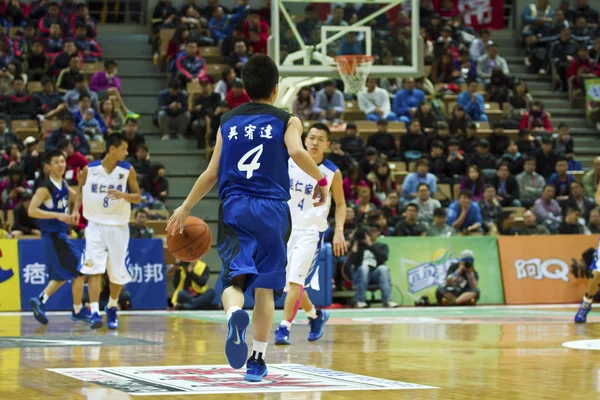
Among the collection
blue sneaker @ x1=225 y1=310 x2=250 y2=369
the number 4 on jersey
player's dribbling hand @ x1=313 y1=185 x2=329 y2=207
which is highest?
the number 4 on jersey

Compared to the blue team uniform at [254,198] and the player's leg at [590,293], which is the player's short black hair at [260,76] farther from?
the player's leg at [590,293]

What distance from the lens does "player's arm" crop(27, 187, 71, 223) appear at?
12336 millimetres

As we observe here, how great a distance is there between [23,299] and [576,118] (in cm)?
1456

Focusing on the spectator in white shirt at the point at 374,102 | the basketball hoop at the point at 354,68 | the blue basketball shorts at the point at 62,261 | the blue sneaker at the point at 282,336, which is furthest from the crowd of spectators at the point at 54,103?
the blue sneaker at the point at 282,336

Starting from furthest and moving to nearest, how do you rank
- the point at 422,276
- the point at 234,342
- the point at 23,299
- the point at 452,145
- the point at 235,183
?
1. the point at 452,145
2. the point at 422,276
3. the point at 23,299
4. the point at 235,183
5. the point at 234,342

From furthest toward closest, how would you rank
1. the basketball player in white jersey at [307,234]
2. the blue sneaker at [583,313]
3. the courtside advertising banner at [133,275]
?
the courtside advertising banner at [133,275] → the blue sneaker at [583,313] → the basketball player in white jersey at [307,234]

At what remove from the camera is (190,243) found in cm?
764

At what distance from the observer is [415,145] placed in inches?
819

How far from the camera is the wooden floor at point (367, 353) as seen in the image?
20.5 feet

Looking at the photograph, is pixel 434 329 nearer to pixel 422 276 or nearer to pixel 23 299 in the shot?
pixel 422 276

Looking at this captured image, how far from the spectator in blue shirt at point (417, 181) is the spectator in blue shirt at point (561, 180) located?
104 inches

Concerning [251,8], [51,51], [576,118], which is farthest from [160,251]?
[576,118]

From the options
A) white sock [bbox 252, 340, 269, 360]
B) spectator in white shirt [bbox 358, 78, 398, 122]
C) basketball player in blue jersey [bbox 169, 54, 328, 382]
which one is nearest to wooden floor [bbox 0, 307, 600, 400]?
white sock [bbox 252, 340, 269, 360]

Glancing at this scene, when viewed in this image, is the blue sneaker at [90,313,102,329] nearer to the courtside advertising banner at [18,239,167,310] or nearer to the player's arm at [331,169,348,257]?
the player's arm at [331,169,348,257]
